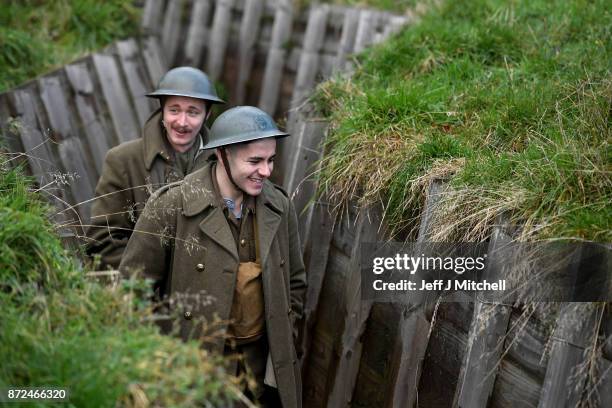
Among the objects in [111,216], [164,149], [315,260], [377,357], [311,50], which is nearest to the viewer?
[377,357]

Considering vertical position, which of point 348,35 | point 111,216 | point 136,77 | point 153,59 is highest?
point 348,35

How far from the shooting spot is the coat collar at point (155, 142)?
5805 mm

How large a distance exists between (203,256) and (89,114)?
3483 mm

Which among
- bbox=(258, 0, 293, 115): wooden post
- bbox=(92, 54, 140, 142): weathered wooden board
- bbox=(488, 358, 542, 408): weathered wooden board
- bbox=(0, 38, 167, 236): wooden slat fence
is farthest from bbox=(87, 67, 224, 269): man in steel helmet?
bbox=(258, 0, 293, 115): wooden post

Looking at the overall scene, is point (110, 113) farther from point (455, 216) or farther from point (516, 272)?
point (516, 272)

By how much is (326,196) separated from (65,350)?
2.79 metres

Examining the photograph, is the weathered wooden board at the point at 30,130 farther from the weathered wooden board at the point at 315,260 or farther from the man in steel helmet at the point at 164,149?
the weathered wooden board at the point at 315,260

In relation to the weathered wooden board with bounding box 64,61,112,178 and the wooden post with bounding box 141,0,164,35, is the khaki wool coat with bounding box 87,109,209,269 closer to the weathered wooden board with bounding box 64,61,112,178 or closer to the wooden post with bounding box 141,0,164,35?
the weathered wooden board with bounding box 64,61,112,178

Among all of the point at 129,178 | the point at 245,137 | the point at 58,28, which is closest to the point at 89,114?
the point at 58,28

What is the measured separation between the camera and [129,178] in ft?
18.9

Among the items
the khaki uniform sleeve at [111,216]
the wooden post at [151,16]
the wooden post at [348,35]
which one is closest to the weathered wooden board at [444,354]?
the khaki uniform sleeve at [111,216]

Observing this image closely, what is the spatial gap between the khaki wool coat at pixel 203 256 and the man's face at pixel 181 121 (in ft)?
3.57

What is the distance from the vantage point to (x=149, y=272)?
4.65 m

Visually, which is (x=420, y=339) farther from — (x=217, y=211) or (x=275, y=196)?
(x=217, y=211)
